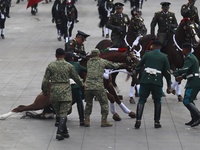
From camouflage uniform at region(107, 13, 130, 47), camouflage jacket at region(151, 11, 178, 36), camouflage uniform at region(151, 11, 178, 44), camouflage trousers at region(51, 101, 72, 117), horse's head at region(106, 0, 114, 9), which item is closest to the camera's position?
camouflage trousers at region(51, 101, 72, 117)

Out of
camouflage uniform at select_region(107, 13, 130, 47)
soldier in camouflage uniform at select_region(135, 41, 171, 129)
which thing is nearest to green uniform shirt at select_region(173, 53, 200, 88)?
soldier in camouflage uniform at select_region(135, 41, 171, 129)

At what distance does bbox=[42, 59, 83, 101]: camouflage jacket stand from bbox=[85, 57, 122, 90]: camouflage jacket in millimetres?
640

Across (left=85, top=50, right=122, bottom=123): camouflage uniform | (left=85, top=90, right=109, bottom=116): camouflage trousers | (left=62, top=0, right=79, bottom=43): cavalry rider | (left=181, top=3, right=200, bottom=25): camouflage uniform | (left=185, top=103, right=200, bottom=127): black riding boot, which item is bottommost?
(left=62, top=0, right=79, bottom=43): cavalry rider

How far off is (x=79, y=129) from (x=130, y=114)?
135 centimetres

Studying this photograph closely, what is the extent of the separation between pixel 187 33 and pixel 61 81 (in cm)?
468

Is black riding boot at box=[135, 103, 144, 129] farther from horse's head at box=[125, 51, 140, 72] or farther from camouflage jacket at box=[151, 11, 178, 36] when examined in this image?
camouflage jacket at box=[151, 11, 178, 36]

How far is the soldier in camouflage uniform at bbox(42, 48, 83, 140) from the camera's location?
12008 millimetres

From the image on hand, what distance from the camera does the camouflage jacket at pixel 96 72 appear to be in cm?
1266

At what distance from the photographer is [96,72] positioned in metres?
12.7

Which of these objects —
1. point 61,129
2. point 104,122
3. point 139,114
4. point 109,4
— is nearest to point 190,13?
point 139,114

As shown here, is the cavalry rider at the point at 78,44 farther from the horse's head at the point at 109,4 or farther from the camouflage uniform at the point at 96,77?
the horse's head at the point at 109,4

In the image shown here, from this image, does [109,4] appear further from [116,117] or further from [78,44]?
[116,117]

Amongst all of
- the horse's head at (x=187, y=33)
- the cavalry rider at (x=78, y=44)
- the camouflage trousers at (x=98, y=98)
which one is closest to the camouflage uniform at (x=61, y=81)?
the camouflage trousers at (x=98, y=98)

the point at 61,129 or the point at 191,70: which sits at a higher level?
the point at 191,70
